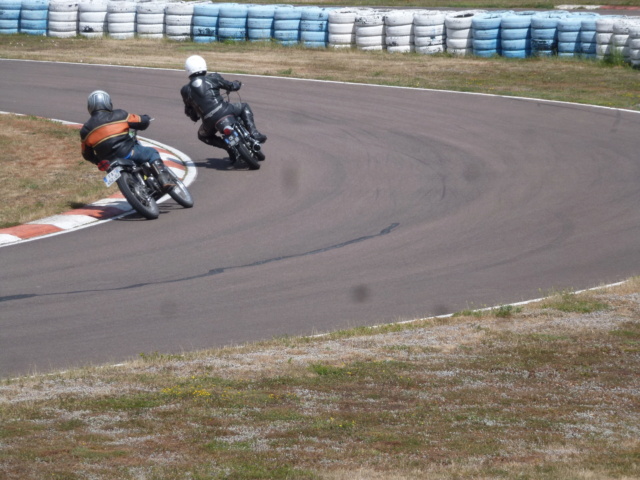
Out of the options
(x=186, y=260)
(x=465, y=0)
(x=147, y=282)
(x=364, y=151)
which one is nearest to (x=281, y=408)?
(x=147, y=282)

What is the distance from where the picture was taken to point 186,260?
1104cm

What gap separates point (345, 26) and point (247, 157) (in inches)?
550

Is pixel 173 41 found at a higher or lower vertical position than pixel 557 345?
lower

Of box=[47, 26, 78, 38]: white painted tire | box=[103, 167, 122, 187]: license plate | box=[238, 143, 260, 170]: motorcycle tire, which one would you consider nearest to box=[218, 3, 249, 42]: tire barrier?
box=[47, 26, 78, 38]: white painted tire

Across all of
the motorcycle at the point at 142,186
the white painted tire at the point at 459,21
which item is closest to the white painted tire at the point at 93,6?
the white painted tire at the point at 459,21

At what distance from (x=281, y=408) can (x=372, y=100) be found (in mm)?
15537

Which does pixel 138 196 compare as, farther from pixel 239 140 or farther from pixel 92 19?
pixel 92 19

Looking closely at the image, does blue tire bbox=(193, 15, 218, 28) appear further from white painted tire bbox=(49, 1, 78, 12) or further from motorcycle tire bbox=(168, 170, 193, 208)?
motorcycle tire bbox=(168, 170, 193, 208)

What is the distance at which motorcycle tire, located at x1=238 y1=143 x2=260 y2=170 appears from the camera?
15.2 metres

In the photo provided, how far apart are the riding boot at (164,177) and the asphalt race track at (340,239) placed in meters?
0.39

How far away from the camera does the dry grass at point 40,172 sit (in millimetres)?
13500

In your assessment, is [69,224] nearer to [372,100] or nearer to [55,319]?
[55,319]

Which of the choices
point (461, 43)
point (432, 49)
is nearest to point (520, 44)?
point (461, 43)

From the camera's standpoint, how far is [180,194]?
43.8 ft
